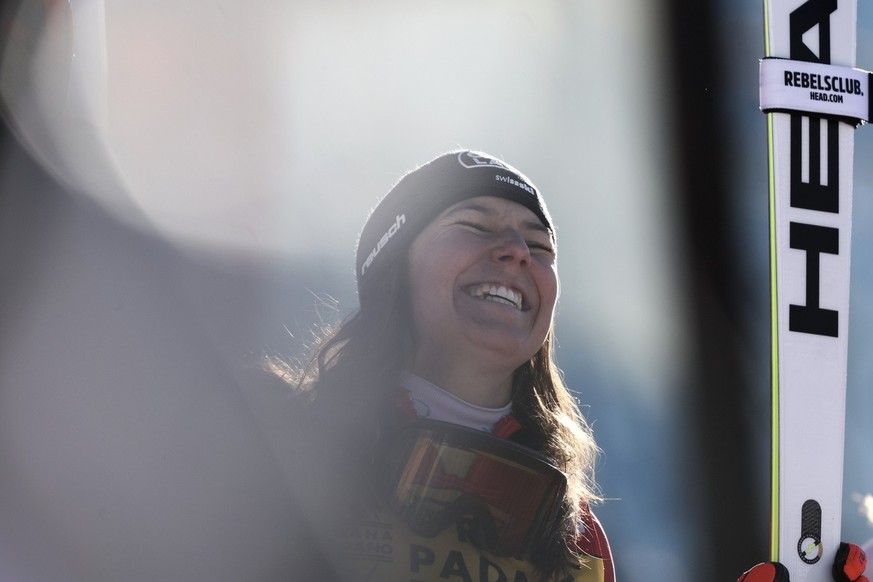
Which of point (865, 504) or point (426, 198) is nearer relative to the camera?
point (426, 198)

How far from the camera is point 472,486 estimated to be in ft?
5.36

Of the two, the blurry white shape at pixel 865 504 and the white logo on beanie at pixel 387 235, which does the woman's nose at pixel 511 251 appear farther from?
the blurry white shape at pixel 865 504

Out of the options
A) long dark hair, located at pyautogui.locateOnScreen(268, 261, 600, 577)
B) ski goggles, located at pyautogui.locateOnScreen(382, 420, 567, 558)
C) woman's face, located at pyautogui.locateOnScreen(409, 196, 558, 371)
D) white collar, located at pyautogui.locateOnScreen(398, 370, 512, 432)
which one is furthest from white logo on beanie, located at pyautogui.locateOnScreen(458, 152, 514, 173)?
ski goggles, located at pyautogui.locateOnScreen(382, 420, 567, 558)

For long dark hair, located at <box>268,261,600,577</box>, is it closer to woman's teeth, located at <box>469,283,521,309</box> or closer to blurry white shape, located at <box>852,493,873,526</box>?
woman's teeth, located at <box>469,283,521,309</box>

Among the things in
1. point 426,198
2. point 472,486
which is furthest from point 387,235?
point 472,486

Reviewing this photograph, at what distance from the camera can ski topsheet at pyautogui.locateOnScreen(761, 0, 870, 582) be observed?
2.32 m

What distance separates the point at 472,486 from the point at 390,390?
22 cm

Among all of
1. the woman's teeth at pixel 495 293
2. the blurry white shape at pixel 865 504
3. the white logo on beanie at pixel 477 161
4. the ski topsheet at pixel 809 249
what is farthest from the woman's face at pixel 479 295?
the blurry white shape at pixel 865 504

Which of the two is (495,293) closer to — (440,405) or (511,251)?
(511,251)

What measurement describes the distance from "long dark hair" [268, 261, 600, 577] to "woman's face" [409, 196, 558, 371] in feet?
0.17

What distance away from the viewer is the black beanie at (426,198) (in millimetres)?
1852

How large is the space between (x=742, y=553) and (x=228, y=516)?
176cm

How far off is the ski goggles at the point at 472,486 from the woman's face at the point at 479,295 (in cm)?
17

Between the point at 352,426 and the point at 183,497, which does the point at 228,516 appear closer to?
the point at 183,497
